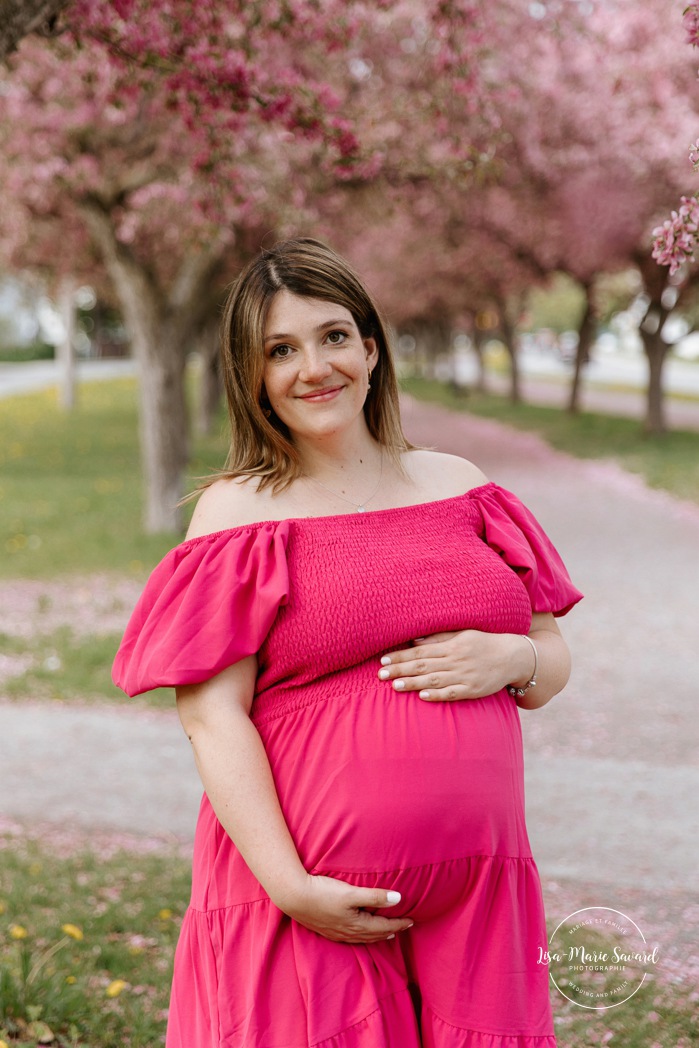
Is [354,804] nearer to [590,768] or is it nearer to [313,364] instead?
[313,364]

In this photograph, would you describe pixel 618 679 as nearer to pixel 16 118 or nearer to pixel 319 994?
pixel 319 994

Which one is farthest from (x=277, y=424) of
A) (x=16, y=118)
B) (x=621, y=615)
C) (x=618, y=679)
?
(x=16, y=118)

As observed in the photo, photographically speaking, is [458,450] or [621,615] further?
[458,450]

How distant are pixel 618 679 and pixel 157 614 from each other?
5341mm

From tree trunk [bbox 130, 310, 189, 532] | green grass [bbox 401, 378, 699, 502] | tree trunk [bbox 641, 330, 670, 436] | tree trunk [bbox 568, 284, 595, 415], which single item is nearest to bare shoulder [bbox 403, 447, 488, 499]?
green grass [bbox 401, 378, 699, 502]

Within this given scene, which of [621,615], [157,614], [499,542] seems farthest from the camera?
[621,615]

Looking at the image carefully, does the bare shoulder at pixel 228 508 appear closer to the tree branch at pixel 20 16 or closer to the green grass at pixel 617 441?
the tree branch at pixel 20 16

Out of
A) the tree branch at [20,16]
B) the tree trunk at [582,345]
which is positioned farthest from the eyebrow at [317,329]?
the tree trunk at [582,345]

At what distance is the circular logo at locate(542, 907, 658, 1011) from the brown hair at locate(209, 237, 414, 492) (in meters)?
1.75

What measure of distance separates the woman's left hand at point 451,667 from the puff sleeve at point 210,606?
25 centimetres

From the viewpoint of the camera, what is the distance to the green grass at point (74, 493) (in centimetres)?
1066

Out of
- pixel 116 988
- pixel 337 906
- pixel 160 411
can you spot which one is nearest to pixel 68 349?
pixel 160 411

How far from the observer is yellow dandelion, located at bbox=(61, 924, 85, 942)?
343cm

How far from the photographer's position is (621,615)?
27.5ft
